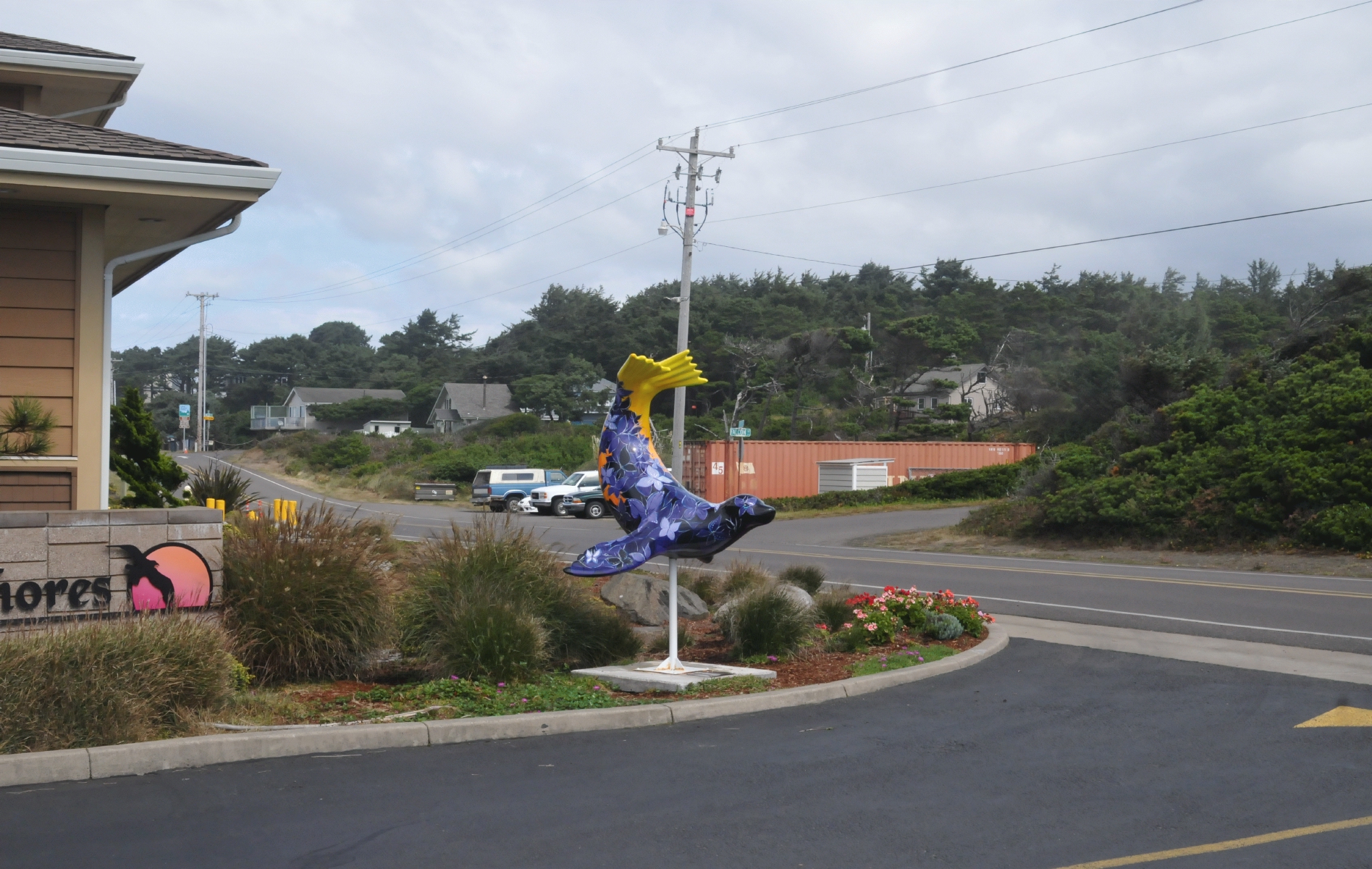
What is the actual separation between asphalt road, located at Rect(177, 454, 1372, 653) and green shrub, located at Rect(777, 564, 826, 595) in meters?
2.45

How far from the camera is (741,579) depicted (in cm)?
1339

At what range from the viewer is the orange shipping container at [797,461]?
40.7 metres

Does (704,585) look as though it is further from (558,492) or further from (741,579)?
(558,492)

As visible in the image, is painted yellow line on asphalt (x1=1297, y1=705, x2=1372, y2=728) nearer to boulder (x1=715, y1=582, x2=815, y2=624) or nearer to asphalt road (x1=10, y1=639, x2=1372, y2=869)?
asphalt road (x1=10, y1=639, x2=1372, y2=869)

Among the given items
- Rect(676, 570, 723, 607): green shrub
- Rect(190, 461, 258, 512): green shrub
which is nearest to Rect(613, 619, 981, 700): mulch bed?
Rect(676, 570, 723, 607): green shrub

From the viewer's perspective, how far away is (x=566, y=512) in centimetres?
4134

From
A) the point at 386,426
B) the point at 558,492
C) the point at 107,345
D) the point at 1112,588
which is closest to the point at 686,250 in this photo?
the point at 558,492

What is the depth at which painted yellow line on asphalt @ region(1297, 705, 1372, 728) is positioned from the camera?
26.1 feet

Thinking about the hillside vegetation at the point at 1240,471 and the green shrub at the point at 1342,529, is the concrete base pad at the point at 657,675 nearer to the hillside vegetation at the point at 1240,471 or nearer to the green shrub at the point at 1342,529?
the green shrub at the point at 1342,529

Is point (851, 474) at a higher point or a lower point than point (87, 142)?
lower

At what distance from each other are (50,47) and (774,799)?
10426 mm

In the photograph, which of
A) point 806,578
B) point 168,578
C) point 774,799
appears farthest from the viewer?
point 806,578

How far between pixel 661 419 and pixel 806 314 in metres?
22.7

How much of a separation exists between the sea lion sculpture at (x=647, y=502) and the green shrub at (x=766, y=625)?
1088mm
